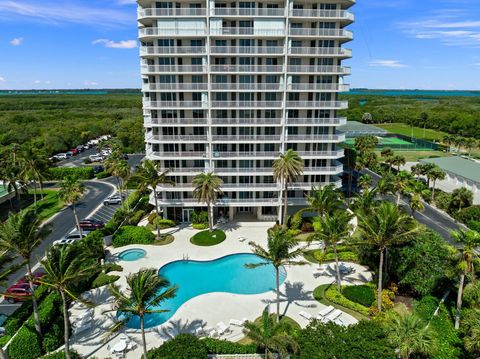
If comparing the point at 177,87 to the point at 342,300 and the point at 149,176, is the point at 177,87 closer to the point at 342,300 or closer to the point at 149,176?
the point at 149,176

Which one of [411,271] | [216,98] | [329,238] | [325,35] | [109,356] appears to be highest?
[325,35]

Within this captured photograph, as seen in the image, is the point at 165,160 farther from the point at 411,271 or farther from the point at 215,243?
the point at 411,271

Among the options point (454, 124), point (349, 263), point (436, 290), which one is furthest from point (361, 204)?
point (454, 124)

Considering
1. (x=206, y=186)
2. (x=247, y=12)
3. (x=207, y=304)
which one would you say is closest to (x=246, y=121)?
(x=206, y=186)

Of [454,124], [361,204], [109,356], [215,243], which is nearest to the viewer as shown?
[109,356]

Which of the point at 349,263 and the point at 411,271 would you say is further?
the point at 349,263

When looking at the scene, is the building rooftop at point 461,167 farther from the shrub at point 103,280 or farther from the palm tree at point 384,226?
the shrub at point 103,280
